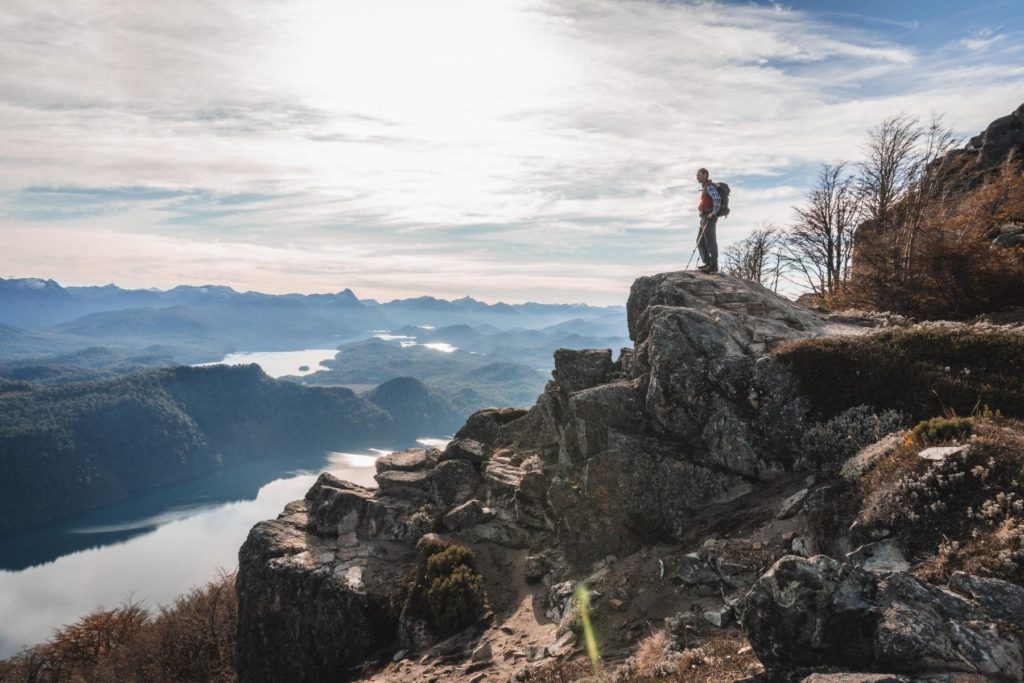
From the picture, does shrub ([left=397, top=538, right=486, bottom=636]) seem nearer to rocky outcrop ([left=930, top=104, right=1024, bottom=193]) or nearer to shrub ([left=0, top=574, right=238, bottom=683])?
shrub ([left=0, top=574, right=238, bottom=683])

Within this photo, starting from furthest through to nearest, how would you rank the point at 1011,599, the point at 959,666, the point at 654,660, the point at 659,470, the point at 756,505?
the point at 659,470, the point at 756,505, the point at 654,660, the point at 1011,599, the point at 959,666

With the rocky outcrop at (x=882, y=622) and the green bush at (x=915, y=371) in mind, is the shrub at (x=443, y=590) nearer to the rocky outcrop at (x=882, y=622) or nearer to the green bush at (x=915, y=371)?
the rocky outcrop at (x=882, y=622)

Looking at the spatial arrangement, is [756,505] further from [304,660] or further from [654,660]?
[304,660]

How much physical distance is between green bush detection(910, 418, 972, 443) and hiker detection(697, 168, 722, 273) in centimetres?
1479

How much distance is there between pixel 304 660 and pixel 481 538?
29.3 ft

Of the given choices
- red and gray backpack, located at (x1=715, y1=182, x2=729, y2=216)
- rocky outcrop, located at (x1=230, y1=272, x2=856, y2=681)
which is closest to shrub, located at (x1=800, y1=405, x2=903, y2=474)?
rocky outcrop, located at (x1=230, y1=272, x2=856, y2=681)

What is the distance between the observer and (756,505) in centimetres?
1565

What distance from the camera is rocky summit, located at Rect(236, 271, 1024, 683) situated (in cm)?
814

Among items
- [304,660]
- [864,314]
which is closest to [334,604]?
[304,660]

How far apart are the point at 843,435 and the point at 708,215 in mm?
12982

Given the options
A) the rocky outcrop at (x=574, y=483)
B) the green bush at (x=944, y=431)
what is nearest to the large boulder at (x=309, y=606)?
the rocky outcrop at (x=574, y=483)

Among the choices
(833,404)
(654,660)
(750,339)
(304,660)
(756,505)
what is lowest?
(304,660)

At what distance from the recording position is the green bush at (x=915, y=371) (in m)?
14.7

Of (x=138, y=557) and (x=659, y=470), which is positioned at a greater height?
(x=659, y=470)
